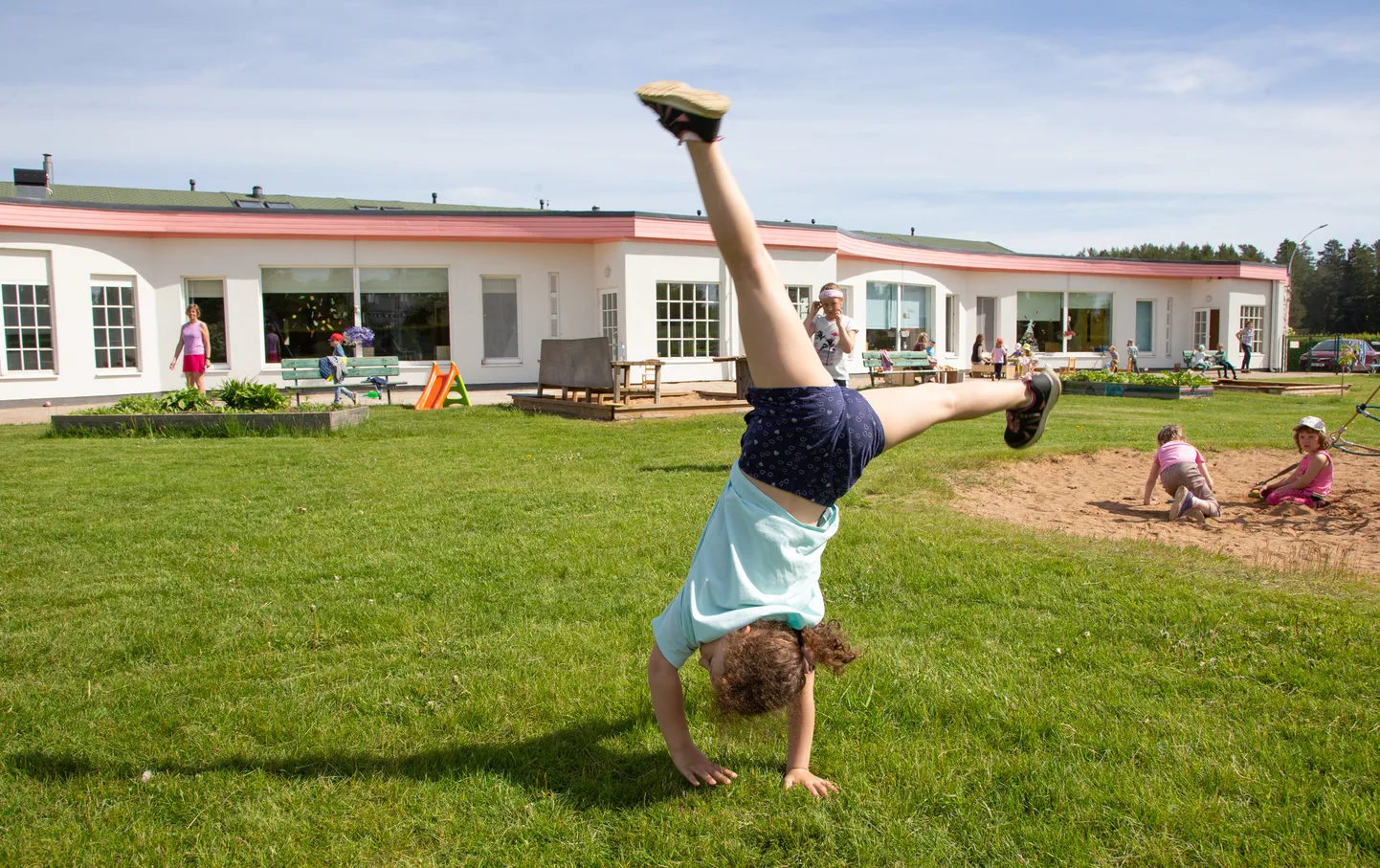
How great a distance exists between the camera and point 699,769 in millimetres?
3326

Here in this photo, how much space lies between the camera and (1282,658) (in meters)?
4.17

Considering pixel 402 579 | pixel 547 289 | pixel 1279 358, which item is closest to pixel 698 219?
pixel 547 289

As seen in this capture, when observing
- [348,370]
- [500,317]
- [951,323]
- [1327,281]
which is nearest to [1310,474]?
[348,370]

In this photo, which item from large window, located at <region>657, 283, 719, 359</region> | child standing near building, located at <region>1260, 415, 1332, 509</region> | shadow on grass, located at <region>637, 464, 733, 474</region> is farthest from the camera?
large window, located at <region>657, 283, 719, 359</region>

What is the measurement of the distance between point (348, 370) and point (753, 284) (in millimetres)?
16243

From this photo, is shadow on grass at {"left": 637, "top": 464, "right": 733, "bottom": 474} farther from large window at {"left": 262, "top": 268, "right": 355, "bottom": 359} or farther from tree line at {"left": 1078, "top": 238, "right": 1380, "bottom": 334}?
tree line at {"left": 1078, "top": 238, "right": 1380, "bottom": 334}

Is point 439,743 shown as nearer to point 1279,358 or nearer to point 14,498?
point 14,498

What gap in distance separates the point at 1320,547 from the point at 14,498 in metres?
9.89

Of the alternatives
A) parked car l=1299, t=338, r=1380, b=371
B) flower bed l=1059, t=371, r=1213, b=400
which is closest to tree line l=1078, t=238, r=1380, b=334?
parked car l=1299, t=338, r=1380, b=371

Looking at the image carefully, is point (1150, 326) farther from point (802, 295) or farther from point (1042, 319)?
point (802, 295)

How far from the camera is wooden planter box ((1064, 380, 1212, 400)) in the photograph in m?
20.8

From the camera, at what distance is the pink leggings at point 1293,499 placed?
333 inches

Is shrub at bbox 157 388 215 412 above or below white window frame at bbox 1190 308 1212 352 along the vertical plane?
below

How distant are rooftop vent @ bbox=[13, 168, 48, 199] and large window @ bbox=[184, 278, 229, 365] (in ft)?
25.3
